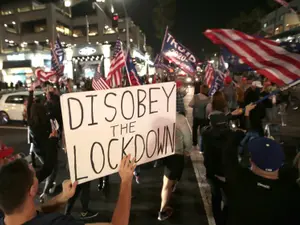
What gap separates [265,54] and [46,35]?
191 feet

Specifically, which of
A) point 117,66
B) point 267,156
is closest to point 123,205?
point 267,156

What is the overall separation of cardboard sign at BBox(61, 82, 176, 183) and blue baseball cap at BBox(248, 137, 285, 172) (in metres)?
1.11

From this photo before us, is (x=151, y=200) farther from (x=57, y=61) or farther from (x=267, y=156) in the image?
(x=57, y=61)

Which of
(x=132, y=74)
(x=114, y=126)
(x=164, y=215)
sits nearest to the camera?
(x=114, y=126)

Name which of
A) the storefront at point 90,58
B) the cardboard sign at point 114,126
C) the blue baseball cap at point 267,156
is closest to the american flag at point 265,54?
the cardboard sign at point 114,126

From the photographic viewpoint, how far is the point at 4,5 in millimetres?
62062

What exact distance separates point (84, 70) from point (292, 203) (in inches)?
1377

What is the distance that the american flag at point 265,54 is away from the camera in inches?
139

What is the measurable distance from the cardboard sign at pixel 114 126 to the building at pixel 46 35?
3169cm

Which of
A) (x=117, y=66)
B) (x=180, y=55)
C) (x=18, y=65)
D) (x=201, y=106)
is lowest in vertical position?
(x=201, y=106)

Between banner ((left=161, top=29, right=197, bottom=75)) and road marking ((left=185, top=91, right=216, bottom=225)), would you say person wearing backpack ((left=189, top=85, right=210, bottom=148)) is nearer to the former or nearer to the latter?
road marking ((left=185, top=91, right=216, bottom=225))

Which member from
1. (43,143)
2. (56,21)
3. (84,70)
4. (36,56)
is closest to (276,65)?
(43,143)

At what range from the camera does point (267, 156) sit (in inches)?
87.3

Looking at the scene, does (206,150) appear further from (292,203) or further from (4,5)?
(4,5)
